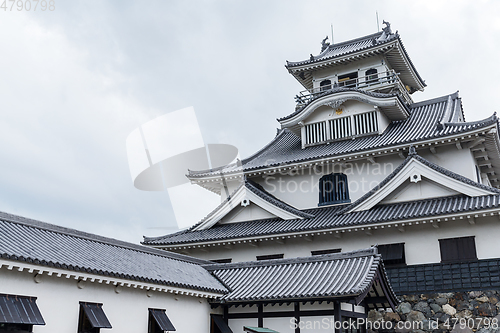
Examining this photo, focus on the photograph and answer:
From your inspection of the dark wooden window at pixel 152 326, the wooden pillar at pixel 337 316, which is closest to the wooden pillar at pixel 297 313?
the wooden pillar at pixel 337 316

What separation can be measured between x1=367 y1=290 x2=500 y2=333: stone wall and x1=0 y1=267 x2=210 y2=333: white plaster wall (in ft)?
23.4

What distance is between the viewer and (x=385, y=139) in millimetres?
21766

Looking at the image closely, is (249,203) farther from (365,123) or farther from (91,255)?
(91,255)

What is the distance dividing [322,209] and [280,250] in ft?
10.0

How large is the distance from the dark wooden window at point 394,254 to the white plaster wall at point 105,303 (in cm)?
740

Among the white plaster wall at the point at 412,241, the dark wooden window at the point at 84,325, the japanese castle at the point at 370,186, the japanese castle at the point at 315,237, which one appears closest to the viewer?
the dark wooden window at the point at 84,325

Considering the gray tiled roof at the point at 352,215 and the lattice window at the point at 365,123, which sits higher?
the lattice window at the point at 365,123

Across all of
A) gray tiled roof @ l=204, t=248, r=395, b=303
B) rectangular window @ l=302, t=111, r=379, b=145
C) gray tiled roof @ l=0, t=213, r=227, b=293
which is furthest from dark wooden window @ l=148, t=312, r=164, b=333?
rectangular window @ l=302, t=111, r=379, b=145

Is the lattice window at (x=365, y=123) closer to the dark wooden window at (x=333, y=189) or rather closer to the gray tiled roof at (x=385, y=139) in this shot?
the gray tiled roof at (x=385, y=139)

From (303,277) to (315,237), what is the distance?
5258mm

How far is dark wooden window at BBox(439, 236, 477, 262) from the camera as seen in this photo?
1669 cm

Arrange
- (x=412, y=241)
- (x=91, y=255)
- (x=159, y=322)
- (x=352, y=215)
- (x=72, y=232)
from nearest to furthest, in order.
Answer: (x=91, y=255) → (x=159, y=322) → (x=72, y=232) → (x=412, y=241) → (x=352, y=215)

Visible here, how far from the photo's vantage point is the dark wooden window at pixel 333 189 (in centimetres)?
2170

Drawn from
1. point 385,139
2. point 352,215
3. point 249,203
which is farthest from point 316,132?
point 352,215
